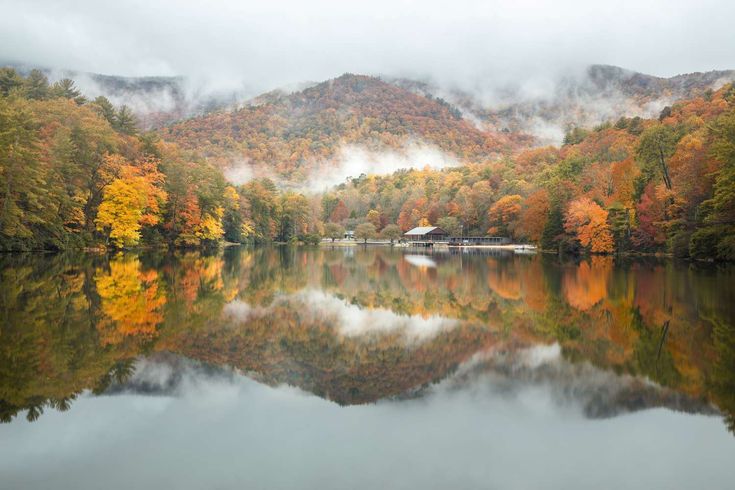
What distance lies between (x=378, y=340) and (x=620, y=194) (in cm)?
4955

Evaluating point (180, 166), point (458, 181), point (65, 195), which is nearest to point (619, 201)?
point (180, 166)

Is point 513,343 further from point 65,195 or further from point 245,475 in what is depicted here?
point 65,195

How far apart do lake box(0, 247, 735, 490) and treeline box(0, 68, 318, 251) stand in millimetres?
21505

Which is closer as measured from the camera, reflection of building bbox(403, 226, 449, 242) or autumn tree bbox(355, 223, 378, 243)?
reflection of building bbox(403, 226, 449, 242)

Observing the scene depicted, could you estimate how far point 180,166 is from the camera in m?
56.5

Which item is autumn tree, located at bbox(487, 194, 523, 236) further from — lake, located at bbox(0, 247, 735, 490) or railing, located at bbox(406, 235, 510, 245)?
lake, located at bbox(0, 247, 735, 490)

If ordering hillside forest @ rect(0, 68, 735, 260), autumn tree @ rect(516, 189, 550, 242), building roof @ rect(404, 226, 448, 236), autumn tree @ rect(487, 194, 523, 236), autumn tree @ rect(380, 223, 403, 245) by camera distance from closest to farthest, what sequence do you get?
1. hillside forest @ rect(0, 68, 735, 260)
2. autumn tree @ rect(516, 189, 550, 242)
3. autumn tree @ rect(487, 194, 523, 236)
4. building roof @ rect(404, 226, 448, 236)
5. autumn tree @ rect(380, 223, 403, 245)

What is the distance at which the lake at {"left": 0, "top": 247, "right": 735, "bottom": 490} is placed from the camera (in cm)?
521

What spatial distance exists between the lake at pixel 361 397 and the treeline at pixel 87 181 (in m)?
21.5

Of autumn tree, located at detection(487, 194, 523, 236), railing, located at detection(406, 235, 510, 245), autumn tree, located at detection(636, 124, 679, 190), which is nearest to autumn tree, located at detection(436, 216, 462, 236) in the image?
railing, located at detection(406, 235, 510, 245)

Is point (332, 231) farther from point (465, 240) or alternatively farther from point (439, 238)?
point (465, 240)

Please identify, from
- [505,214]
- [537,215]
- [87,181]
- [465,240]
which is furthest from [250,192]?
[87,181]

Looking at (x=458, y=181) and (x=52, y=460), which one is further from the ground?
(x=458, y=181)

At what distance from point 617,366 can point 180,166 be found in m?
53.5
